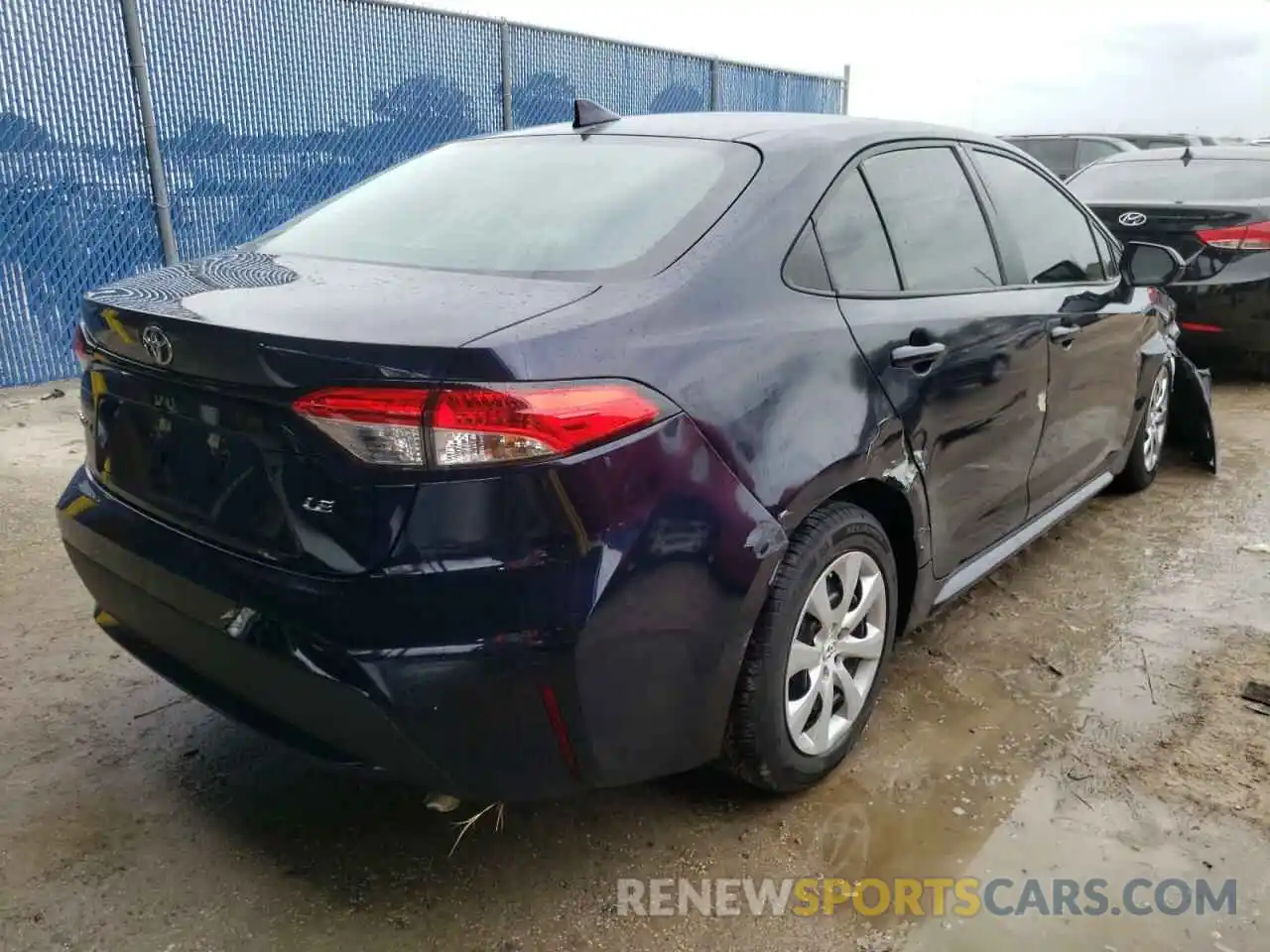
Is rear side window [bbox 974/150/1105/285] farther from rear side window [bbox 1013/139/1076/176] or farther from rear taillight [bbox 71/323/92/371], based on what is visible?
rear side window [bbox 1013/139/1076/176]

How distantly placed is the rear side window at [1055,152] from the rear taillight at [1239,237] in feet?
22.2

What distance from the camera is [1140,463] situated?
4.63 meters

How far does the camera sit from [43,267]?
20.4ft

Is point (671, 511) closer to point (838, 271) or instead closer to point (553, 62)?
point (838, 271)

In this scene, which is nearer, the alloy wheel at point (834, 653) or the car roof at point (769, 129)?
the alloy wheel at point (834, 653)

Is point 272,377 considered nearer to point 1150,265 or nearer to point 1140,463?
point 1150,265

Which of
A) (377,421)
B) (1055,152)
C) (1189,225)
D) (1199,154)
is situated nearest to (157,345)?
(377,421)

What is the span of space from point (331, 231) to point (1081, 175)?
20.9ft

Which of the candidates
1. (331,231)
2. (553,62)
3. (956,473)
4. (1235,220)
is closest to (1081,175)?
(1235,220)

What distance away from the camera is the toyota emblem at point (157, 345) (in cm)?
199

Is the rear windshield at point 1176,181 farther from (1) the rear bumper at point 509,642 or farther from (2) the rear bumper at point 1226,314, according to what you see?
(1) the rear bumper at point 509,642

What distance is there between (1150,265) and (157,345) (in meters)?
3.49

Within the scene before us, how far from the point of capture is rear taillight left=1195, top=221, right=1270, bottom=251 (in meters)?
6.13

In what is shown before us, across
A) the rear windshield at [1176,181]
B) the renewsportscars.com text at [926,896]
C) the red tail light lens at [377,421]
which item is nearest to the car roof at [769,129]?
the red tail light lens at [377,421]
